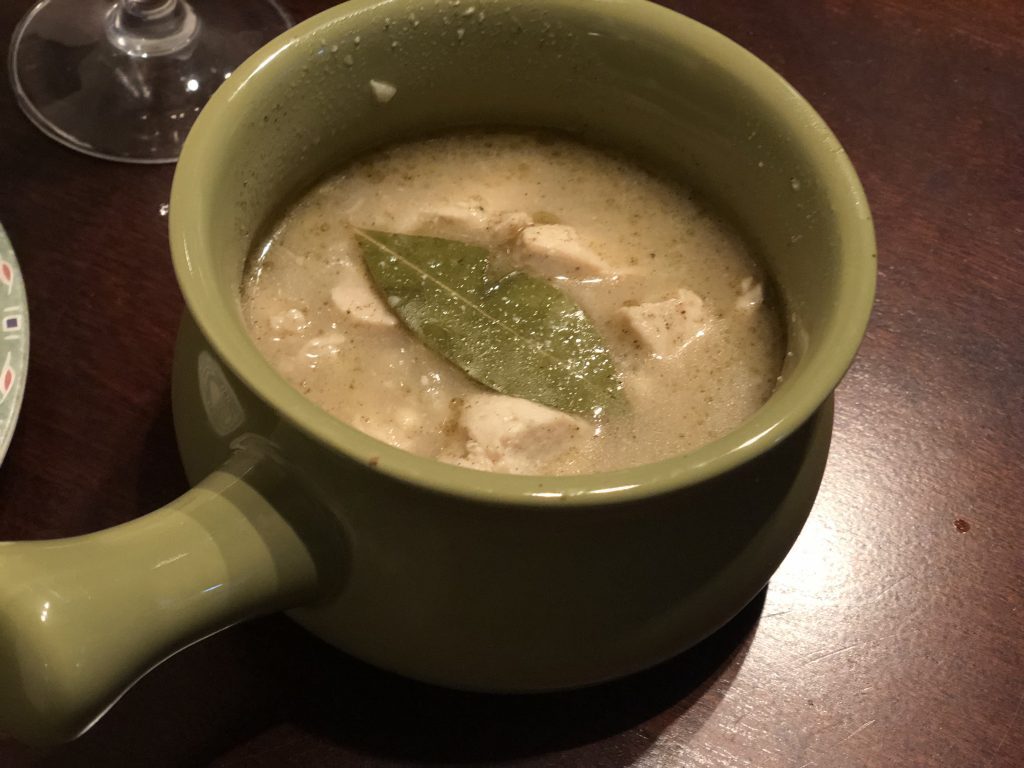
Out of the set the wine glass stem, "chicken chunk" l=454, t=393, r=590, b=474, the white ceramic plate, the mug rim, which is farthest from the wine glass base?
"chicken chunk" l=454, t=393, r=590, b=474

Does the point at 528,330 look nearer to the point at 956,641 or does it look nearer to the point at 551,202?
the point at 551,202

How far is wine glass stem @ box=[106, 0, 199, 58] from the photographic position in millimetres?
1258

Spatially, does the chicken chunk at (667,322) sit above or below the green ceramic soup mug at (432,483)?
below

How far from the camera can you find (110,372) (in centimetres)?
93

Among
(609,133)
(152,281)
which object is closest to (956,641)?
(609,133)

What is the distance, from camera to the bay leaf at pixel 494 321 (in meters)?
0.74

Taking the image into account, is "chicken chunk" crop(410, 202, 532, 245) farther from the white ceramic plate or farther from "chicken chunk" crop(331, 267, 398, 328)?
the white ceramic plate

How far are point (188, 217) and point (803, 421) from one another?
1.22ft

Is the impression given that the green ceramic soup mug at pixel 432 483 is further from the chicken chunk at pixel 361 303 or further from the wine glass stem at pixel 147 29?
the wine glass stem at pixel 147 29

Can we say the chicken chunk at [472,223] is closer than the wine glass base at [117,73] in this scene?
Yes

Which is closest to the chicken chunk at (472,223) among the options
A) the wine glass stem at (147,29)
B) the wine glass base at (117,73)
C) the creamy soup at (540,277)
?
the creamy soup at (540,277)

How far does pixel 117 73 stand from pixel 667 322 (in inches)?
31.9

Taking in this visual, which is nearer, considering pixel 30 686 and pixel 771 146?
pixel 30 686

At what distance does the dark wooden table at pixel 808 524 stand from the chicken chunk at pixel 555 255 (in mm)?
296
